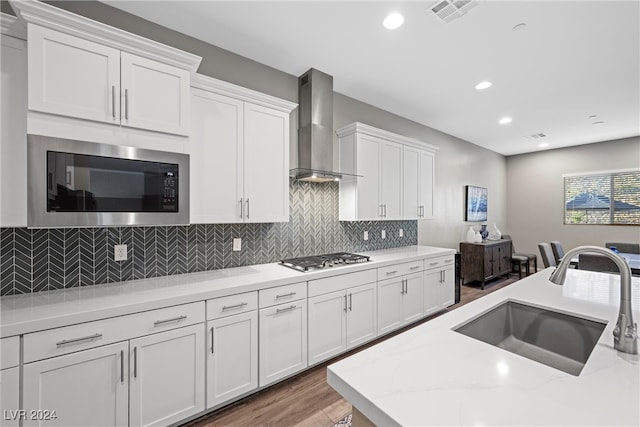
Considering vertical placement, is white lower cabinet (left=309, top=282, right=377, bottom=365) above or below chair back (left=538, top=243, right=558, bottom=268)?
below

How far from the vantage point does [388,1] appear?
6.48 ft

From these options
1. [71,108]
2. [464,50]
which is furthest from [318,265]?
[464,50]

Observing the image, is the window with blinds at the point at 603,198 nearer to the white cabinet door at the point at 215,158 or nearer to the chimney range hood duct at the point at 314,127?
the chimney range hood duct at the point at 314,127

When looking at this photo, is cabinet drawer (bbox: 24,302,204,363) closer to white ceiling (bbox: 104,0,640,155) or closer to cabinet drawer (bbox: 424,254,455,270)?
white ceiling (bbox: 104,0,640,155)

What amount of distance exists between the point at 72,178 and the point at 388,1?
2358 millimetres

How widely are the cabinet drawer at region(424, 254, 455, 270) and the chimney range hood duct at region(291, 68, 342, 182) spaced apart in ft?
5.44

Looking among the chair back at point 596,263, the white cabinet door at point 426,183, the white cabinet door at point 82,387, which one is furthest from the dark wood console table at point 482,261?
the white cabinet door at point 82,387

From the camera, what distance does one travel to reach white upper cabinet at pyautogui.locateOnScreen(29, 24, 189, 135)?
148 cm

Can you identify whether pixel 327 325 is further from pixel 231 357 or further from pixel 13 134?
pixel 13 134

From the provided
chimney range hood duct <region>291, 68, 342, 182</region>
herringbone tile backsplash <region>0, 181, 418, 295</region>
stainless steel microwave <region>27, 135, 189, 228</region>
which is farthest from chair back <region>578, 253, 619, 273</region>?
stainless steel microwave <region>27, 135, 189, 228</region>

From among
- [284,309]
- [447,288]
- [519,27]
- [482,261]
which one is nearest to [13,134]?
[284,309]

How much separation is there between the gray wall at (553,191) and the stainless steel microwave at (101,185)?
7.62 metres

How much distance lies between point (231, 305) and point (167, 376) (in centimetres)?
54

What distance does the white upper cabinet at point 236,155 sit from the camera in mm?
2107
